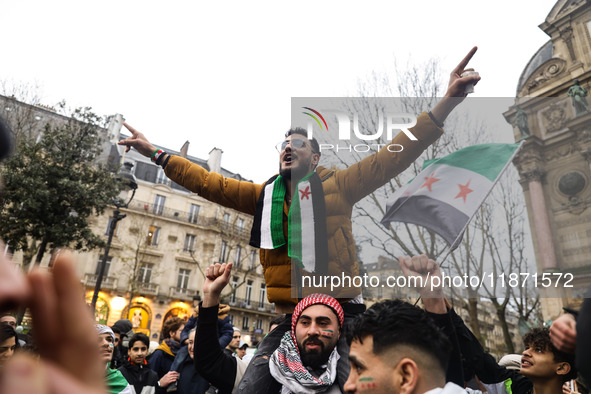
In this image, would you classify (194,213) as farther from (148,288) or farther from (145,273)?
(148,288)

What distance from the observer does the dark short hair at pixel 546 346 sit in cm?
337

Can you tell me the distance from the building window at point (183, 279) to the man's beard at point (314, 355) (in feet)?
128

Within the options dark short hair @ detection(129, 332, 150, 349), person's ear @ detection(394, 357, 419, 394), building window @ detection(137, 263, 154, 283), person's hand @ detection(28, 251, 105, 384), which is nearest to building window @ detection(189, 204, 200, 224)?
building window @ detection(137, 263, 154, 283)

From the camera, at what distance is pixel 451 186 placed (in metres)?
3.12

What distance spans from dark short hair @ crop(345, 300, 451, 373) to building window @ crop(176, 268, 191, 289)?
130 feet

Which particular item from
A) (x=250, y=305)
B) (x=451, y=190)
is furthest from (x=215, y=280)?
(x=250, y=305)

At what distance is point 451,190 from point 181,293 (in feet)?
127

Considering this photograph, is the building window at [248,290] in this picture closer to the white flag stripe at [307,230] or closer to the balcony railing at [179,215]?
the balcony railing at [179,215]

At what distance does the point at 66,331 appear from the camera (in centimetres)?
54

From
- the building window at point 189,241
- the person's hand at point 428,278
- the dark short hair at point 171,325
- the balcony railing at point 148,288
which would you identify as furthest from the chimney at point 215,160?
the person's hand at point 428,278

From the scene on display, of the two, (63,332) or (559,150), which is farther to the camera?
(559,150)

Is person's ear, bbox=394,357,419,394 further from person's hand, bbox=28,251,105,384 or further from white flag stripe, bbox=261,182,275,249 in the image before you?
person's hand, bbox=28,251,105,384

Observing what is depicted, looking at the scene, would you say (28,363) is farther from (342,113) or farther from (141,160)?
(141,160)

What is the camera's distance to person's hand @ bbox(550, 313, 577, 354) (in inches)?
74.5
